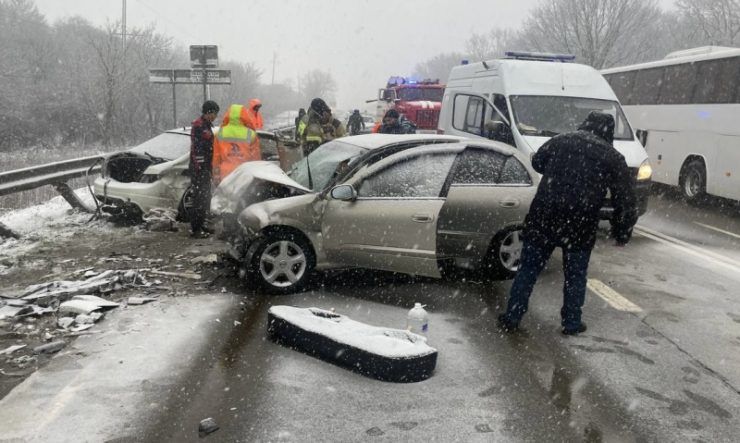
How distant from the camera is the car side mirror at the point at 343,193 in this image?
5.86 m

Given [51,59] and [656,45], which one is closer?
[51,59]

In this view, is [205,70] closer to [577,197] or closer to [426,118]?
[426,118]

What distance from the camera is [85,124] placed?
3744 centimetres

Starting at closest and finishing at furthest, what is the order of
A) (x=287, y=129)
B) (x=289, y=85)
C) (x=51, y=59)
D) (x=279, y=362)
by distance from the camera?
1. (x=279, y=362)
2. (x=287, y=129)
3. (x=51, y=59)
4. (x=289, y=85)

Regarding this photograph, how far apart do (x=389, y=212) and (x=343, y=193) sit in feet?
1.64

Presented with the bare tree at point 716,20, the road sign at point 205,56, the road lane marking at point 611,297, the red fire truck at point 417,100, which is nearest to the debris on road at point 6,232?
the road sign at point 205,56

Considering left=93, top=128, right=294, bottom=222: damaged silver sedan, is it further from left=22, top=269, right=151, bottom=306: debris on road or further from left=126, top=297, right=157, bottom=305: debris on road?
left=126, top=297, right=157, bottom=305: debris on road

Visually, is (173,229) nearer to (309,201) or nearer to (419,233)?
(309,201)

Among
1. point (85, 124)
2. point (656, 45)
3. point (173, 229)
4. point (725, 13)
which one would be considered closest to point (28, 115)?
point (85, 124)

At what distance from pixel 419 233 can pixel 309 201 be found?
1.16 m

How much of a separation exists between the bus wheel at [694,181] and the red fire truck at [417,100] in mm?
8681

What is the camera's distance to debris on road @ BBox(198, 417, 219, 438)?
3.43m

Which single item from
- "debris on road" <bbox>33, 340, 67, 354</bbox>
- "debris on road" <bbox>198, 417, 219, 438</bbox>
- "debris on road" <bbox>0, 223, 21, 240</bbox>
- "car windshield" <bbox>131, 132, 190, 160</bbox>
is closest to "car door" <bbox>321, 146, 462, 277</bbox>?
"debris on road" <bbox>33, 340, 67, 354</bbox>

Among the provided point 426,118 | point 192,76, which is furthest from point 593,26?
point 192,76
